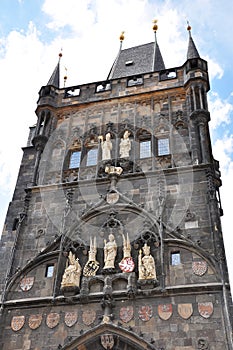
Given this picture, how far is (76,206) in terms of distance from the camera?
39.5 feet

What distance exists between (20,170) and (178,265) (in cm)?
616

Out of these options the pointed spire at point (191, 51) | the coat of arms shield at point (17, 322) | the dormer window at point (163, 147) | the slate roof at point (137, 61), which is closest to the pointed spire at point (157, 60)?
the slate roof at point (137, 61)

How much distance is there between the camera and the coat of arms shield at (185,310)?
9.19m

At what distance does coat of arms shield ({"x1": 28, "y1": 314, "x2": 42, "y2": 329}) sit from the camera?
9891 millimetres

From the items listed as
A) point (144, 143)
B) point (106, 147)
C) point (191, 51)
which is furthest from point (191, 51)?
point (106, 147)

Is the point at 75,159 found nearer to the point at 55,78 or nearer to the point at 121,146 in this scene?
the point at 121,146

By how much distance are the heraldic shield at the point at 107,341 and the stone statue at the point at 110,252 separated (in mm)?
1569

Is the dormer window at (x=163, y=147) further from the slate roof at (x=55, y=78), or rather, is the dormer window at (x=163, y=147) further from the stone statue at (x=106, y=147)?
the slate roof at (x=55, y=78)

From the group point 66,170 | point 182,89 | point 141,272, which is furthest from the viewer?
point 182,89

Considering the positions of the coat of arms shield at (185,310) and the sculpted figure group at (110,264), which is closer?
the coat of arms shield at (185,310)

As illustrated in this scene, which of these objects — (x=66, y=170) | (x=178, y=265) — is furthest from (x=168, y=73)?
(x=178, y=265)

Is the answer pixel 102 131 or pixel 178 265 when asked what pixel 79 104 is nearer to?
pixel 102 131

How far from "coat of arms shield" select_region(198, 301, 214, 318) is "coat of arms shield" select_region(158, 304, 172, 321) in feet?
2.02

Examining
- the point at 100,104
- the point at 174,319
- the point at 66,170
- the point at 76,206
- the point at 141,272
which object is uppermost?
the point at 100,104
